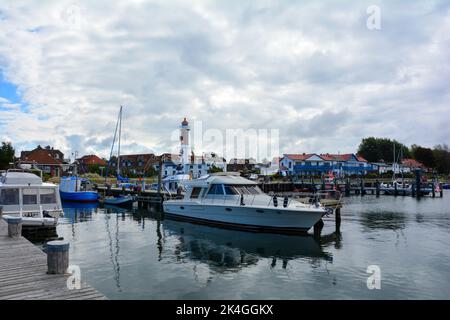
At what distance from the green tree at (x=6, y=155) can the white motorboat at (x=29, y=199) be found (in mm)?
35265

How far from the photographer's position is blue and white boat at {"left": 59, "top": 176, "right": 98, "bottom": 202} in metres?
43.2

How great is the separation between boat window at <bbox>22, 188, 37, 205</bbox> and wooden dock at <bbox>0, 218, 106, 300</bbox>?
976cm

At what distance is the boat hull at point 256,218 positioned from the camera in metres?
21.0

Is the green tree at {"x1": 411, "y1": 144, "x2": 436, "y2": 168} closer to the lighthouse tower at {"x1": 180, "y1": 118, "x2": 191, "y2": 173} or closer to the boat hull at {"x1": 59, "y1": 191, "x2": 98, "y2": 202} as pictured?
the lighthouse tower at {"x1": 180, "y1": 118, "x2": 191, "y2": 173}

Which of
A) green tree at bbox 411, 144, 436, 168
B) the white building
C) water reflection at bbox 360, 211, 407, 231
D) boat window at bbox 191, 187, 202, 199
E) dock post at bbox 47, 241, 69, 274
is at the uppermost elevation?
green tree at bbox 411, 144, 436, 168

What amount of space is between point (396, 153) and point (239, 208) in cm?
11879

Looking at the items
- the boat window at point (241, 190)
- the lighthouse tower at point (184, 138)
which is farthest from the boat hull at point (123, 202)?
the boat window at point (241, 190)

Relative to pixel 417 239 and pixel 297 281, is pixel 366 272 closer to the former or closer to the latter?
pixel 297 281

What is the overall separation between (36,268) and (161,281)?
424 centimetres

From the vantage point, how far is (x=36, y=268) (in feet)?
31.7

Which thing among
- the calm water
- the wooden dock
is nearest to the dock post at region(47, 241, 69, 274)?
the wooden dock

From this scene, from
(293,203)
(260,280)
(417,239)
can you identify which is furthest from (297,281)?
(417,239)

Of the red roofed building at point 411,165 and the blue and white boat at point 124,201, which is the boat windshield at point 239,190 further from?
the red roofed building at point 411,165

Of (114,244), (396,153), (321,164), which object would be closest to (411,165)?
(396,153)
